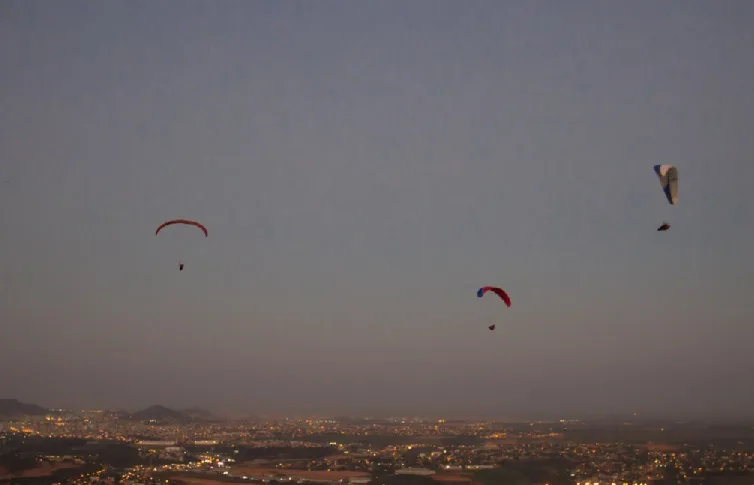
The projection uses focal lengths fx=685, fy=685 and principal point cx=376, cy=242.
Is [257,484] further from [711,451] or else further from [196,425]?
[196,425]

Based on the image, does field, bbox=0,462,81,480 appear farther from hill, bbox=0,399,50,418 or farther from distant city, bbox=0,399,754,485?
hill, bbox=0,399,50,418

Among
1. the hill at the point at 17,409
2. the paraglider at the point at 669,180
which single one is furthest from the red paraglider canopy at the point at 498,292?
the hill at the point at 17,409

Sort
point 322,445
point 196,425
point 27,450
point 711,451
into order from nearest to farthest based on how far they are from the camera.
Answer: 1. point 711,451
2. point 27,450
3. point 322,445
4. point 196,425

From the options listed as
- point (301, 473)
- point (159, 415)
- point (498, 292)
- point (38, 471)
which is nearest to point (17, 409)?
point (159, 415)

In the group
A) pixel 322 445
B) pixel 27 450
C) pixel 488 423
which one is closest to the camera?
pixel 27 450

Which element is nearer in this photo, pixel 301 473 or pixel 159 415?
pixel 301 473

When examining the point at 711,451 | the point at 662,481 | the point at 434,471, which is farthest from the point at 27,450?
the point at 711,451

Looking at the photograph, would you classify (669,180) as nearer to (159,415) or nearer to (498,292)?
(498,292)
